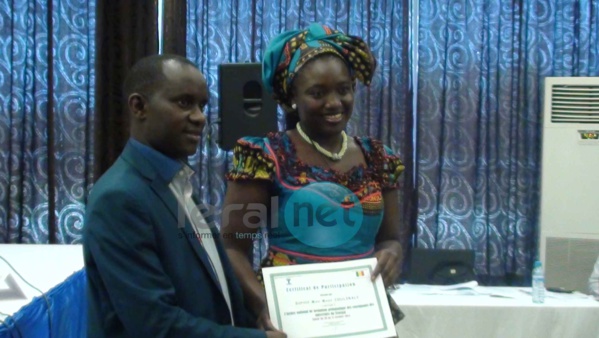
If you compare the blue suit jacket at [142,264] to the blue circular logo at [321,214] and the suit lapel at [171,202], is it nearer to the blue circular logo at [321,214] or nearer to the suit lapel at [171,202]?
the suit lapel at [171,202]

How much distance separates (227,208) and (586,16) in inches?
132

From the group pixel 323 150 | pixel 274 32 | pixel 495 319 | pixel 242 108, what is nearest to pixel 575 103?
pixel 495 319

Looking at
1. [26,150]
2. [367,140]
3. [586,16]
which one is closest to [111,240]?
[367,140]

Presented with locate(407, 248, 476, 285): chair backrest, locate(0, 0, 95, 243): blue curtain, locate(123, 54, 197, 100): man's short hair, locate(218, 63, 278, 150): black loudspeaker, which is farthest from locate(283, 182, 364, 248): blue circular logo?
locate(0, 0, 95, 243): blue curtain

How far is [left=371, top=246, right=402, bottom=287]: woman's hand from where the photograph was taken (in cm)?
145

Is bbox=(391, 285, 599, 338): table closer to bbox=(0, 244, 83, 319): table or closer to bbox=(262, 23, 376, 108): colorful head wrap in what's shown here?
bbox=(0, 244, 83, 319): table

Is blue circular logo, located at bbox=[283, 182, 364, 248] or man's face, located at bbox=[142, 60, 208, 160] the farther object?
blue circular logo, located at bbox=[283, 182, 364, 248]

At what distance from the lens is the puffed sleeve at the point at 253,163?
4.79 feet

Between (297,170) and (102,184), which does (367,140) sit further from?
(102,184)

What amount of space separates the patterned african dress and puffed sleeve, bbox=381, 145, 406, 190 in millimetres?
74

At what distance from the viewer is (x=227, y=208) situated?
147cm

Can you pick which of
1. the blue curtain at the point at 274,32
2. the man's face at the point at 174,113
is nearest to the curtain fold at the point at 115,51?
the blue curtain at the point at 274,32

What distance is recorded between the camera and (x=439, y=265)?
3.32 metres

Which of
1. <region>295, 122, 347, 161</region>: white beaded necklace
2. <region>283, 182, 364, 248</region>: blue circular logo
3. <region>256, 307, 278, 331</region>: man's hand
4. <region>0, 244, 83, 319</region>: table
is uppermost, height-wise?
<region>295, 122, 347, 161</region>: white beaded necklace
